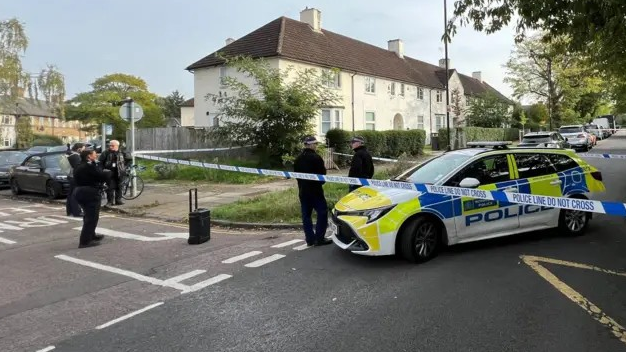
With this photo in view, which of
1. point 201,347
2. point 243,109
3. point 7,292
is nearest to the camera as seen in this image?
point 201,347

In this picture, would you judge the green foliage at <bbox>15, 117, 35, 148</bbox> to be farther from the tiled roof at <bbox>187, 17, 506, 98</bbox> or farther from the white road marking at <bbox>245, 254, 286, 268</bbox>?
the white road marking at <bbox>245, 254, 286, 268</bbox>

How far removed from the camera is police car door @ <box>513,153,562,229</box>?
6910 millimetres

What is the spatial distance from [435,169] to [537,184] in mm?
1536

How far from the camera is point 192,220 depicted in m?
8.08

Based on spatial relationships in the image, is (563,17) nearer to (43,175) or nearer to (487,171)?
(487,171)

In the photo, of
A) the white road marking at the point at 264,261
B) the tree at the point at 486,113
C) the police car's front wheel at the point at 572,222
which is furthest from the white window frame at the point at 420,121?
the white road marking at the point at 264,261

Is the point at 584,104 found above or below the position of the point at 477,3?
above

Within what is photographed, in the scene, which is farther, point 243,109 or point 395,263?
point 243,109

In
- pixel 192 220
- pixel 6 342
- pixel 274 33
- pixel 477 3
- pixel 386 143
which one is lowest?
pixel 6 342

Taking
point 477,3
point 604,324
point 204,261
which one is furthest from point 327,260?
point 477,3

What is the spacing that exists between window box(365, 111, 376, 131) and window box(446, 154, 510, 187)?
93.5ft

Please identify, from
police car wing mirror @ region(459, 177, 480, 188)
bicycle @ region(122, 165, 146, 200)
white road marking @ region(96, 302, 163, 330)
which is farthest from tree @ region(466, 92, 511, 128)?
white road marking @ region(96, 302, 163, 330)

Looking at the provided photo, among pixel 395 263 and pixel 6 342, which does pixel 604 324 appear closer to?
pixel 395 263

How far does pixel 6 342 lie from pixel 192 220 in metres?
3.92
